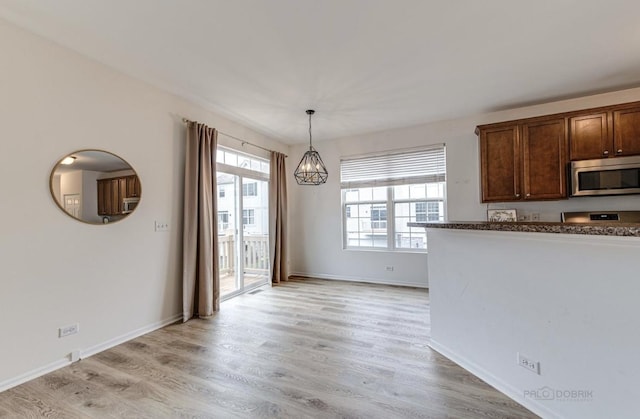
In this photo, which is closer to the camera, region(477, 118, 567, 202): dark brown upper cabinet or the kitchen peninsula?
the kitchen peninsula

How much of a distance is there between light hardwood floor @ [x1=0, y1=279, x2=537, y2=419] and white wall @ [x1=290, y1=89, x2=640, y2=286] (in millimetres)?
1932

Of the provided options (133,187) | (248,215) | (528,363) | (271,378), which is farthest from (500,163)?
(133,187)

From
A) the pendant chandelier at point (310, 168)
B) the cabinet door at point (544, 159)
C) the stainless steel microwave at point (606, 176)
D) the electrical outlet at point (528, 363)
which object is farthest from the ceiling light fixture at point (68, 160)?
the stainless steel microwave at point (606, 176)

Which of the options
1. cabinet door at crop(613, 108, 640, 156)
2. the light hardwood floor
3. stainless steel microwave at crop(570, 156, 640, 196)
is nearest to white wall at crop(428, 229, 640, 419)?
the light hardwood floor

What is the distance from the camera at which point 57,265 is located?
2.48 meters

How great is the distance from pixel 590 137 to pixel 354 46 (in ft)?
10.8

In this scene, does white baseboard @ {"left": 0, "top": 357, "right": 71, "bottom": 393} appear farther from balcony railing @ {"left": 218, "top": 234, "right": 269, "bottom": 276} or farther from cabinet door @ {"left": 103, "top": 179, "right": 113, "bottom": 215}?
balcony railing @ {"left": 218, "top": 234, "right": 269, "bottom": 276}

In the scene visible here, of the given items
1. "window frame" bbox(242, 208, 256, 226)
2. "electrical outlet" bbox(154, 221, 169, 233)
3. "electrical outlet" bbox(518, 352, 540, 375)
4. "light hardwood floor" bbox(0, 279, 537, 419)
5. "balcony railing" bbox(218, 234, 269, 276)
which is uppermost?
"window frame" bbox(242, 208, 256, 226)

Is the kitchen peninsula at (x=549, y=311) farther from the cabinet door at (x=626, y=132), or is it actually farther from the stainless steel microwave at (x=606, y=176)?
the cabinet door at (x=626, y=132)

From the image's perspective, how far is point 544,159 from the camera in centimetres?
373

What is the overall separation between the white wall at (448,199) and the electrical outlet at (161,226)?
2940 mm

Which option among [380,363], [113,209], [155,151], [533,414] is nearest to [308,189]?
[155,151]

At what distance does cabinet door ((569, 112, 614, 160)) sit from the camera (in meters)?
3.44

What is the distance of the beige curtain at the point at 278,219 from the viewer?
17.6 ft
